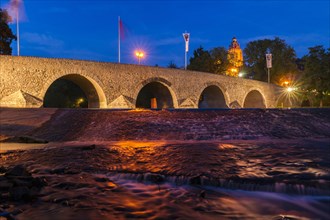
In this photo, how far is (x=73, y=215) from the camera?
356 centimetres

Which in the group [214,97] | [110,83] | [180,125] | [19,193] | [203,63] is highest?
[203,63]

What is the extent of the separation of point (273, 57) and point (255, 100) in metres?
11.2

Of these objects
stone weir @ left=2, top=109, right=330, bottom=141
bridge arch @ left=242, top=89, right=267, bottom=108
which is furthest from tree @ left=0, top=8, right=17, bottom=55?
bridge arch @ left=242, top=89, right=267, bottom=108

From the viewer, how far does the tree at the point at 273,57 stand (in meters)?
50.4

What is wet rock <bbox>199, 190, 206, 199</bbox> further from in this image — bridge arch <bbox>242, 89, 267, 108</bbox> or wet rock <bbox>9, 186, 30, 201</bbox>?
bridge arch <bbox>242, 89, 267, 108</bbox>

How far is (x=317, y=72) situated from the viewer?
2720 cm

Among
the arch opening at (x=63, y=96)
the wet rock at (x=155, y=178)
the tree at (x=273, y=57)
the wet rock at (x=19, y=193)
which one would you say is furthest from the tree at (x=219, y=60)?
the wet rock at (x=19, y=193)

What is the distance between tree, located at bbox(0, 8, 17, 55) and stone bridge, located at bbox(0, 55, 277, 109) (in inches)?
302

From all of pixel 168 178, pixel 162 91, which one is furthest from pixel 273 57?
pixel 168 178

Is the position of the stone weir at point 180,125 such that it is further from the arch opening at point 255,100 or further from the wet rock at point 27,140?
the arch opening at point 255,100

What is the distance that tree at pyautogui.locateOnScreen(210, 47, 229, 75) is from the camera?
46.8 m

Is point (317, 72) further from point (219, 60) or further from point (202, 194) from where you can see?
point (202, 194)

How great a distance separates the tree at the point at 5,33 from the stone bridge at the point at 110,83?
7666 mm

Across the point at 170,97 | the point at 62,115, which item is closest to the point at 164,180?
the point at 62,115
